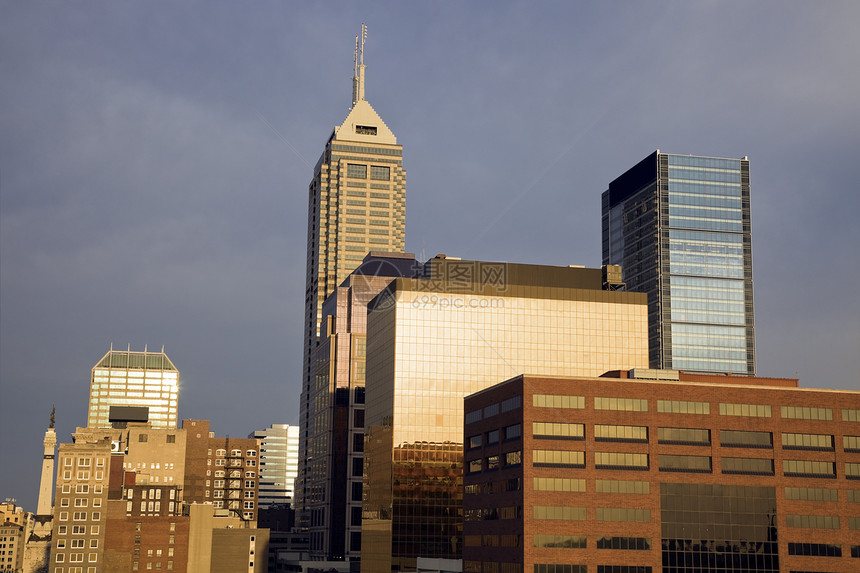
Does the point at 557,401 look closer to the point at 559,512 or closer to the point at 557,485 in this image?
the point at 557,485

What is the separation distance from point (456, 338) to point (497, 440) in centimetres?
5645

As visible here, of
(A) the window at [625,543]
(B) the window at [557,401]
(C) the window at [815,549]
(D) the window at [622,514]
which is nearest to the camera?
(A) the window at [625,543]

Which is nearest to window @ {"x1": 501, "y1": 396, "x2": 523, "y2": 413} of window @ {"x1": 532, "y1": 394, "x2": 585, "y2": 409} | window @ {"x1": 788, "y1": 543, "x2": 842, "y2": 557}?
window @ {"x1": 532, "y1": 394, "x2": 585, "y2": 409}

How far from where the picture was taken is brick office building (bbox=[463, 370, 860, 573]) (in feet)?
436

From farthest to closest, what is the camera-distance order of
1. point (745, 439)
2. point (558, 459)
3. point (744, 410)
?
1. point (744, 410)
2. point (745, 439)
3. point (558, 459)

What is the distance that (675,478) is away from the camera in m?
136

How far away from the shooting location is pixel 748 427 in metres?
139

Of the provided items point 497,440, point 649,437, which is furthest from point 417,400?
point 649,437

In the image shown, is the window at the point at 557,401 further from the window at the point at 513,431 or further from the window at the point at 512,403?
the window at the point at 513,431

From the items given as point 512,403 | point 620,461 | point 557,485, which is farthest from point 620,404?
point 512,403

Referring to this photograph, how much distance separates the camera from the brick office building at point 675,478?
133 metres

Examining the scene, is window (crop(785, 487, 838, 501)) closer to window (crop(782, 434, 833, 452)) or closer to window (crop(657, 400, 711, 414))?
window (crop(782, 434, 833, 452))

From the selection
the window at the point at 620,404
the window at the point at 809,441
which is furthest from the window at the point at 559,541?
the window at the point at 809,441

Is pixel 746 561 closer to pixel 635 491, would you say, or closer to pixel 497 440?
pixel 635 491
